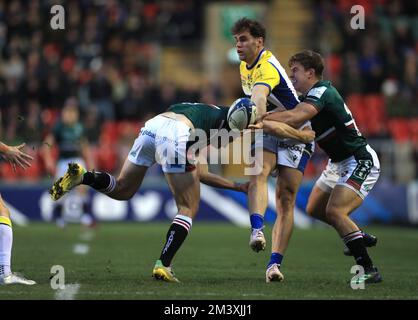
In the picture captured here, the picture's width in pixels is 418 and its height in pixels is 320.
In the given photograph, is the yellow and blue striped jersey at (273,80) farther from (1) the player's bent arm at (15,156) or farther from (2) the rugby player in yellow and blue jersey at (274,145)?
(1) the player's bent arm at (15,156)

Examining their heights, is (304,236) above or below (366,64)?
below

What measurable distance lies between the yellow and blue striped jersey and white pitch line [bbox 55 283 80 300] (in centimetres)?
292

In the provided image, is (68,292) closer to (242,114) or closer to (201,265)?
(242,114)

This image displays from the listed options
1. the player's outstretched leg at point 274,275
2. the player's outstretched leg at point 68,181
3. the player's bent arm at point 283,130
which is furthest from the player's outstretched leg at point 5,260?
the player's bent arm at point 283,130

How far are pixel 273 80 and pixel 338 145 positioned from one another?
0.98 m

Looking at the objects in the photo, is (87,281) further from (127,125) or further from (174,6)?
(174,6)

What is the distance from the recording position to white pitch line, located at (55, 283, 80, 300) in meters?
7.44

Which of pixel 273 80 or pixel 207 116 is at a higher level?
pixel 273 80

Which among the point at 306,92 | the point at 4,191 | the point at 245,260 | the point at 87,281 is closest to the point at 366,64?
the point at 4,191

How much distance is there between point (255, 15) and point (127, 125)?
246 inches

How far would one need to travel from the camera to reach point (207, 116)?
9039mm
